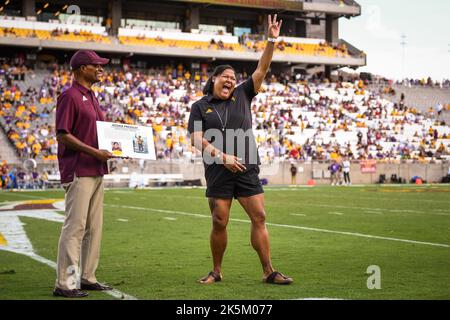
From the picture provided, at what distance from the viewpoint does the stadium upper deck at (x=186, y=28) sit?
178 feet

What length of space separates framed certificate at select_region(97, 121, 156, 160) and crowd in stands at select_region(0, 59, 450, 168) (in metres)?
32.7

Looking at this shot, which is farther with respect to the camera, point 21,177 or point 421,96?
point 421,96

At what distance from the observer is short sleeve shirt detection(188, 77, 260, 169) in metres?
7.33

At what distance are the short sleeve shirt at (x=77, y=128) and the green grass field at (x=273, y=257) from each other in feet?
3.52

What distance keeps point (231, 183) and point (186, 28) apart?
5420cm

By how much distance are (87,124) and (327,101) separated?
48.3 meters

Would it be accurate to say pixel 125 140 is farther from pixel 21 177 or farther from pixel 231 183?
pixel 21 177

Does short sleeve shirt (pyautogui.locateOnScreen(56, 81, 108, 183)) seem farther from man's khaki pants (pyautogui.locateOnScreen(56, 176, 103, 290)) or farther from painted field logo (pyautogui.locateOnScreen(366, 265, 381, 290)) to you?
painted field logo (pyautogui.locateOnScreen(366, 265, 381, 290))

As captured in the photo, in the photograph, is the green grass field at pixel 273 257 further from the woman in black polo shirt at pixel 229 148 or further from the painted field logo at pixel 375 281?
the woman in black polo shirt at pixel 229 148

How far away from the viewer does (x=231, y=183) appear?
24.2 ft

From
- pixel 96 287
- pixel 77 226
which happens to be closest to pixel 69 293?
pixel 96 287

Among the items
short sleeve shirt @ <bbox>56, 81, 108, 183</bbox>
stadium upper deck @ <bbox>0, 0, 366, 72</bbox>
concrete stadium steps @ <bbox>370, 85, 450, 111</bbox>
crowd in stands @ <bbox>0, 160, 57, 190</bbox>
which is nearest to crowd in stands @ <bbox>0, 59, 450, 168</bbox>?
crowd in stands @ <bbox>0, 160, 57, 190</bbox>

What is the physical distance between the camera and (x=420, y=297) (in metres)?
6.16

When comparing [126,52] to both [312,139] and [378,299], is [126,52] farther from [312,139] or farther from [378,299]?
[378,299]
